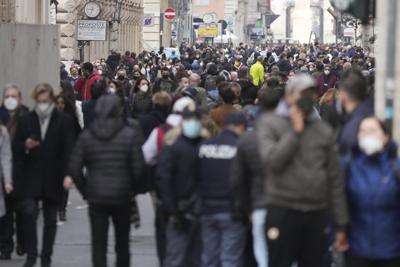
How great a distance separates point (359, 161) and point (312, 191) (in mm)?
402

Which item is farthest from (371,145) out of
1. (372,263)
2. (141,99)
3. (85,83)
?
(85,83)

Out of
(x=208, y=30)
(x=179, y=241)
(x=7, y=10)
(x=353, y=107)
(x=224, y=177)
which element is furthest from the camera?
(x=208, y=30)

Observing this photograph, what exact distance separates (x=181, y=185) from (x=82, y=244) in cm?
448

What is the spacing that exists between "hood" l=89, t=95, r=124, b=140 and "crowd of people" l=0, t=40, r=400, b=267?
0.04 feet

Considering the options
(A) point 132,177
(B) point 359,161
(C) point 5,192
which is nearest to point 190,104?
(A) point 132,177

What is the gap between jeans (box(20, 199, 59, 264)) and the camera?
578 inches

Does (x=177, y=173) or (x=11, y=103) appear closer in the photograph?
(x=177, y=173)

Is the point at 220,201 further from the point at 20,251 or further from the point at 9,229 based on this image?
the point at 20,251

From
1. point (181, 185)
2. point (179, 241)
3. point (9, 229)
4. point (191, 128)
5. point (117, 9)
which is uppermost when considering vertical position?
point (117, 9)

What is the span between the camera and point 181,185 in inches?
508

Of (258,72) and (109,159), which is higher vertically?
(258,72)

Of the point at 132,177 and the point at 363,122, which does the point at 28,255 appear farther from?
the point at 363,122

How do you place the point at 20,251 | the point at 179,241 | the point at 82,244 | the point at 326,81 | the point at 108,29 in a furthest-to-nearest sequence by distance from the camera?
the point at 108,29 → the point at 326,81 → the point at 82,244 → the point at 20,251 → the point at 179,241

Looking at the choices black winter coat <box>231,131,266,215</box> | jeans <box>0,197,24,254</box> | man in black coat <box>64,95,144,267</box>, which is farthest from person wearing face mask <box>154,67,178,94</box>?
black winter coat <box>231,131,266,215</box>
